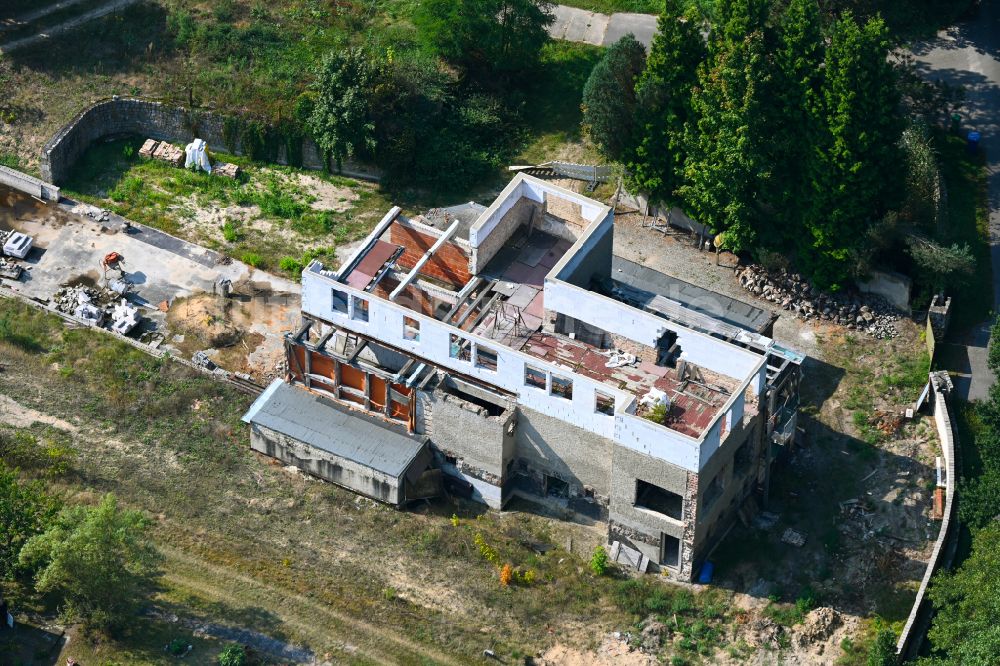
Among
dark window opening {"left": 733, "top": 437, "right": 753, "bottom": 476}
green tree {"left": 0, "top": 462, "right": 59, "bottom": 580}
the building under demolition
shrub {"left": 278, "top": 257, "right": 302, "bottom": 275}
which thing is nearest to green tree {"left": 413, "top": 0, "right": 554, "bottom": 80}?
shrub {"left": 278, "top": 257, "right": 302, "bottom": 275}

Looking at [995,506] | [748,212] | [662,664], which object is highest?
[748,212]

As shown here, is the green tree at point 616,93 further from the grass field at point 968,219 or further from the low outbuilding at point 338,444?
the low outbuilding at point 338,444

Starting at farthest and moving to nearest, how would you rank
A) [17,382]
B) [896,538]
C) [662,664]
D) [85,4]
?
[85,4] → [17,382] → [896,538] → [662,664]

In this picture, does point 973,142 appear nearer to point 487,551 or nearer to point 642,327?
point 642,327

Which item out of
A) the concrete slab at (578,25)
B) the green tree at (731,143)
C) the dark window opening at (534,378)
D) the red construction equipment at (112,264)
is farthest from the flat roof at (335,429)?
the concrete slab at (578,25)

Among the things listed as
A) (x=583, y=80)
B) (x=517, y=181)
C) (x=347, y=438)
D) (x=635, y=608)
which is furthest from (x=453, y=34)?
(x=635, y=608)

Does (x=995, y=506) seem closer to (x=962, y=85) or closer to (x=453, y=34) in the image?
(x=962, y=85)
